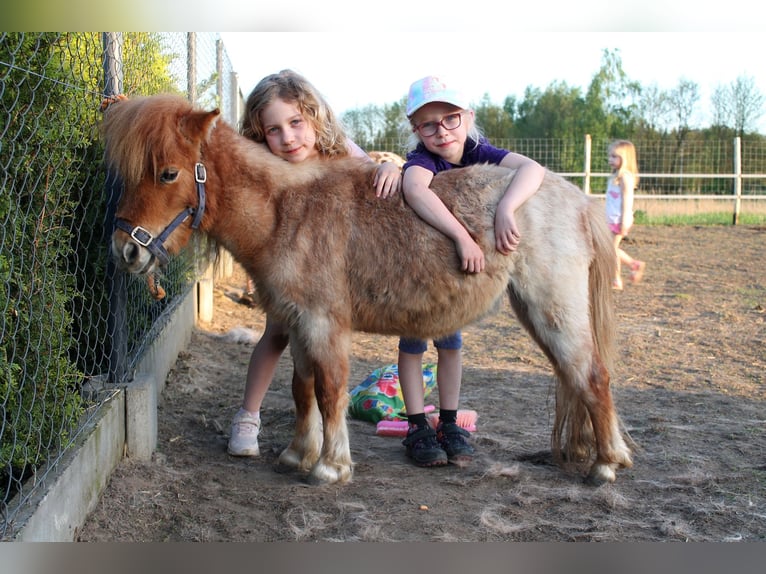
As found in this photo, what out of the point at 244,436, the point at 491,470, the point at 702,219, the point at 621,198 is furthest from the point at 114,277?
the point at 702,219

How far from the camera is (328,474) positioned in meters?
3.79

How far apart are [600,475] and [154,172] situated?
268 centimetres

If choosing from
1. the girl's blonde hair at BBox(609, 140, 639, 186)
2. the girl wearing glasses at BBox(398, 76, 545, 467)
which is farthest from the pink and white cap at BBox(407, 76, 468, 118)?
the girl's blonde hair at BBox(609, 140, 639, 186)

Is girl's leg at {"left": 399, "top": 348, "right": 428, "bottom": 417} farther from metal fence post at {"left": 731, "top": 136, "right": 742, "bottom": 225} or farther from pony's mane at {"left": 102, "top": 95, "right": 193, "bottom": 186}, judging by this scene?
metal fence post at {"left": 731, "top": 136, "right": 742, "bottom": 225}

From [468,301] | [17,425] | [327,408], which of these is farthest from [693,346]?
[17,425]

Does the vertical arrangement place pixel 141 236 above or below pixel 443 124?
below

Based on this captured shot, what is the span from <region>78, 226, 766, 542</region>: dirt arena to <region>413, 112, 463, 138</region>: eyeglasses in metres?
1.73

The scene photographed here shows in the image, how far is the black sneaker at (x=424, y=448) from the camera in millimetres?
4121

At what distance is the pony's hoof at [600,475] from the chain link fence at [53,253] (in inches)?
91.1

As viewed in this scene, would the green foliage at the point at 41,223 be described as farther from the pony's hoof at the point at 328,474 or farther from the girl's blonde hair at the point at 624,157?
the girl's blonde hair at the point at 624,157

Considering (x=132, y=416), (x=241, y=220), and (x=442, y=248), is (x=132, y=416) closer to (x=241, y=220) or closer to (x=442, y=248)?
(x=241, y=220)

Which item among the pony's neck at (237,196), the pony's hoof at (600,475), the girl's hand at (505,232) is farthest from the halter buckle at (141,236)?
the pony's hoof at (600,475)

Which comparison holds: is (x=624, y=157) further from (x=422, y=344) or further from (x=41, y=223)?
(x=41, y=223)

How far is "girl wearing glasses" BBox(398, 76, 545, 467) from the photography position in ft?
12.1
